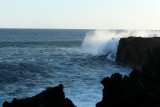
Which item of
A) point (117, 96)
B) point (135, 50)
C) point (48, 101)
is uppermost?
point (135, 50)

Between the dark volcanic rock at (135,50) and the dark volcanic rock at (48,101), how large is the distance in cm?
2437

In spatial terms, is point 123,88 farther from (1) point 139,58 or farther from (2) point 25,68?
(2) point 25,68

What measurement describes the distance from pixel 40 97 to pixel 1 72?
24280mm

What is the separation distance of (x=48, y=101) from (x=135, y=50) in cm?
2872

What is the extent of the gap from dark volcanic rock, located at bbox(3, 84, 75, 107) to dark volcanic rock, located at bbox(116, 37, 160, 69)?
2437 centimetres

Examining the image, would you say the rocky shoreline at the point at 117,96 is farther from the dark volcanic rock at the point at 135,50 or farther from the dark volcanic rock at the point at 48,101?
the dark volcanic rock at the point at 135,50

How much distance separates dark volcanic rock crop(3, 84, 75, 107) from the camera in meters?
12.9

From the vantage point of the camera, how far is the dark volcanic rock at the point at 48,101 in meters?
12.9

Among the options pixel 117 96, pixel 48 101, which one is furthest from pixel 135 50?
pixel 48 101

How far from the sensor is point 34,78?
3219 centimetres

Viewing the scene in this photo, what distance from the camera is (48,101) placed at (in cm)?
1300

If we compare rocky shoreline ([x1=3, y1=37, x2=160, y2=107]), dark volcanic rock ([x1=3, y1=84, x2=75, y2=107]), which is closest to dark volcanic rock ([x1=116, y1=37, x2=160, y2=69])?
rocky shoreline ([x1=3, y1=37, x2=160, y2=107])

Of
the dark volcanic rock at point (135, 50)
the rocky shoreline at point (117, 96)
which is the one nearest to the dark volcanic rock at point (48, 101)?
the rocky shoreline at point (117, 96)

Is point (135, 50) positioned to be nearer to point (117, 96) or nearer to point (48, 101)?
point (117, 96)
